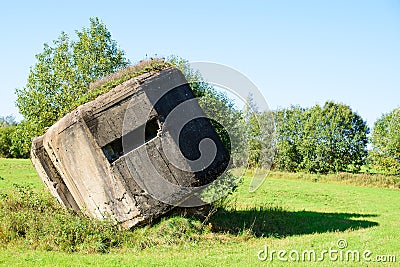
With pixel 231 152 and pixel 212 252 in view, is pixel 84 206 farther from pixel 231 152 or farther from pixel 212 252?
pixel 231 152

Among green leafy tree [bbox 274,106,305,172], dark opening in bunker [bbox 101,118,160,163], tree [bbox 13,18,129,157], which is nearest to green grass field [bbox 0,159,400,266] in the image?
dark opening in bunker [bbox 101,118,160,163]

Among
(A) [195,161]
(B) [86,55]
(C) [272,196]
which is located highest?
(B) [86,55]

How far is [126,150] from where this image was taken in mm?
9484

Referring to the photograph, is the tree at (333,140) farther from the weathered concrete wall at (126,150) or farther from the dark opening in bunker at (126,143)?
the dark opening in bunker at (126,143)

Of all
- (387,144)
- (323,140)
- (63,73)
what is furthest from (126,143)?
(323,140)

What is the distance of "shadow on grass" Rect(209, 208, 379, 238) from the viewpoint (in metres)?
11.1

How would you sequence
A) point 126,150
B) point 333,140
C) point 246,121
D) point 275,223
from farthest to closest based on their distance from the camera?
point 333,140 < point 246,121 < point 275,223 < point 126,150

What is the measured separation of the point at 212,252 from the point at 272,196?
557 inches

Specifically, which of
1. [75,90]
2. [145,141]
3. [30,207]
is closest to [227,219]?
[145,141]

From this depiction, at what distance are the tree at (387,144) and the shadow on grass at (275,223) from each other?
2675 cm

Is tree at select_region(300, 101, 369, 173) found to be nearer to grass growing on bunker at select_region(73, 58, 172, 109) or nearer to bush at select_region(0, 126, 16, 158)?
bush at select_region(0, 126, 16, 158)

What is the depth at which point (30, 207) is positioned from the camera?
1135cm

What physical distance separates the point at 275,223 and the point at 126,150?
16.9 feet

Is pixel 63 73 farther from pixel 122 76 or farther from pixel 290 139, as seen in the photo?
pixel 290 139
